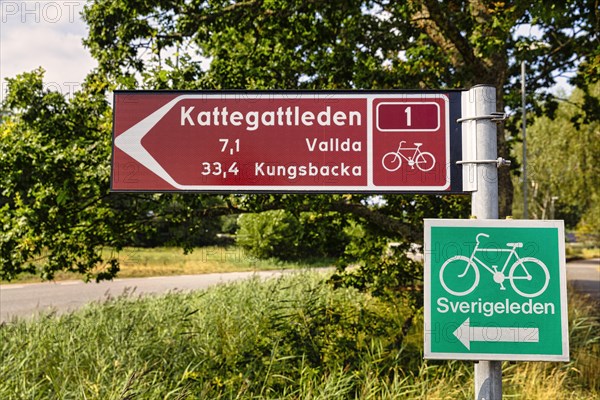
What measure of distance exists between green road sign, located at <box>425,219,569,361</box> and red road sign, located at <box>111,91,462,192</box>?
0.21 m

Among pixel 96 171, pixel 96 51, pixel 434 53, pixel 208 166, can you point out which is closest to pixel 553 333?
pixel 208 166

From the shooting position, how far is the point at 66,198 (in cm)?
396

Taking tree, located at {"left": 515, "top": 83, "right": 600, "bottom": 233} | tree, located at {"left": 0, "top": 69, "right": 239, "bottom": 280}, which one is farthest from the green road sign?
tree, located at {"left": 515, "top": 83, "right": 600, "bottom": 233}

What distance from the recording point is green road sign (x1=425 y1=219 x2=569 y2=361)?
161 cm

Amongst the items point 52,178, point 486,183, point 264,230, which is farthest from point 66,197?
point 264,230

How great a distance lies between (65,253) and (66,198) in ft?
3.08

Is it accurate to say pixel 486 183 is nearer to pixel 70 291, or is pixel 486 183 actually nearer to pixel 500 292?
pixel 500 292

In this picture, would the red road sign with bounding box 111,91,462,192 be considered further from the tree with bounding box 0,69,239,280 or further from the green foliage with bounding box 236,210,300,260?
the green foliage with bounding box 236,210,300,260

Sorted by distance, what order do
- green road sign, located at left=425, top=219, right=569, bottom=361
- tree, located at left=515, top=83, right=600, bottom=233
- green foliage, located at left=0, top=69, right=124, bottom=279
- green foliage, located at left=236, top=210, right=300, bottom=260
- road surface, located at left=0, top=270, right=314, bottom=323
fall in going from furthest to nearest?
1. tree, located at left=515, top=83, right=600, bottom=233
2. road surface, located at left=0, top=270, right=314, bottom=323
3. green foliage, located at left=236, top=210, right=300, bottom=260
4. green foliage, located at left=0, top=69, right=124, bottom=279
5. green road sign, located at left=425, top=219, right=569, bottom=361

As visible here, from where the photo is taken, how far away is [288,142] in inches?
68.1

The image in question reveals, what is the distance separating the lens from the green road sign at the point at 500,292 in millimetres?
1608

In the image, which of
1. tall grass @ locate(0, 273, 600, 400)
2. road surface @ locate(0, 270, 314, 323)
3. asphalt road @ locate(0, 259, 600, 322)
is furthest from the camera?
asphalt road @ locate(0, 259, 600, 322)

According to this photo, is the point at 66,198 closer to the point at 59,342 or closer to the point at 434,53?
the point at 59,342

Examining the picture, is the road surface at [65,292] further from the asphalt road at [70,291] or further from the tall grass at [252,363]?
the tall grass at [252,363]
